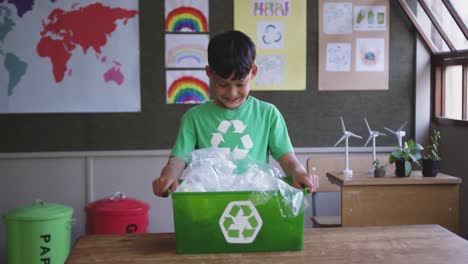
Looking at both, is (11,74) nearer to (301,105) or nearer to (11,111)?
(11,111)

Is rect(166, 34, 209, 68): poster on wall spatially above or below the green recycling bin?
above

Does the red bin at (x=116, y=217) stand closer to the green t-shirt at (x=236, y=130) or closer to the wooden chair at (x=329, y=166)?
the wooden chair at (x=329, y=166)

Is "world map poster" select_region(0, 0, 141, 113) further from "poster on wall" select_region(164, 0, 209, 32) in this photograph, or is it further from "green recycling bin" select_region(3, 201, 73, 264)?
"green recycling bin" select_region(3, 201, 73, 264)

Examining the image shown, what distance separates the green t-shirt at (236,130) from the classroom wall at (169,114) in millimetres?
2199

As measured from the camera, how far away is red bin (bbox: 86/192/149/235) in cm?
363

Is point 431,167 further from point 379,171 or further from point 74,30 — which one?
point 74,30

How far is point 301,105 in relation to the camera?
13.8 feet

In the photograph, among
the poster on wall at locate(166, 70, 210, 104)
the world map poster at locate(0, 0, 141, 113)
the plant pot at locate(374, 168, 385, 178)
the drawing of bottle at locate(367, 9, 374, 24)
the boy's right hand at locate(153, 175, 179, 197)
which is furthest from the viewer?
the drawing of bottle at locate(367, 9, 374, 24)

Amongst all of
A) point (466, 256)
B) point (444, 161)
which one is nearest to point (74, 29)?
point (444, 161)

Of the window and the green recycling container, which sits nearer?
the green recycling container

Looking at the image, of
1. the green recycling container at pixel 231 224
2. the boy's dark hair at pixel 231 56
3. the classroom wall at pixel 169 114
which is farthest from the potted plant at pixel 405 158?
the green recycling container at pixel 231 224

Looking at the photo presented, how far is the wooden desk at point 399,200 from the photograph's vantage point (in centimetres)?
330

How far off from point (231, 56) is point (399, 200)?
1965 millimetres

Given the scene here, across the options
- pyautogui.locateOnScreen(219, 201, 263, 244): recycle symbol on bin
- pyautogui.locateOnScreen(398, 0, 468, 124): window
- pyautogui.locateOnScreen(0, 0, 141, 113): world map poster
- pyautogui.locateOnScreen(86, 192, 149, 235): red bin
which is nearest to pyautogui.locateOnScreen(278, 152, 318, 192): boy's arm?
pyautogui.locateOnScreen(219, 201, 263, 244): recycle symbol on bin
